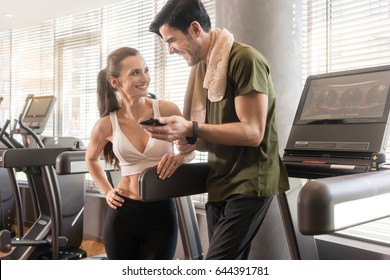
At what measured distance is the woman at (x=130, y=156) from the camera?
5.80 feet

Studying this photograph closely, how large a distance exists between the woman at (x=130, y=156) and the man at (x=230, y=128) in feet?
0.75

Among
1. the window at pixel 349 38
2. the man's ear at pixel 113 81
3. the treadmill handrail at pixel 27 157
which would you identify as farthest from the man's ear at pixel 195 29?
the treadmill handrail at pixel 27 157

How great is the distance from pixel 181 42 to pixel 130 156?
21.2 inches

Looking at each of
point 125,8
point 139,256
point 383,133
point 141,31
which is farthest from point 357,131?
point 125,8

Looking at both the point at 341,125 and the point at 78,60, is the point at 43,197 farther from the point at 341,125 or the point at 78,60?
the point at 341,125

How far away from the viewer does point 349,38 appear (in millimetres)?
2771

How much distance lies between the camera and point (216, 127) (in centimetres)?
138

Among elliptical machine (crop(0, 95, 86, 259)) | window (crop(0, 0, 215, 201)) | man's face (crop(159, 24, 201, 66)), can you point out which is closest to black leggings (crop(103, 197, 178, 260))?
man's face (crop(159, 24, 201, 66))

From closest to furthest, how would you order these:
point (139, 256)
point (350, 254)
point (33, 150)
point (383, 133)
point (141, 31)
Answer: point (383, 133)
point (139, 256)
point (350, 254)
point (33, 150)
point (141, 31)

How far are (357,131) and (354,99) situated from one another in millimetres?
139

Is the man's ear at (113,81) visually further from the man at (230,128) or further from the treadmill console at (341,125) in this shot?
the treadmill console at (341,125)

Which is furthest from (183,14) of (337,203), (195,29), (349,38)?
(349,38)

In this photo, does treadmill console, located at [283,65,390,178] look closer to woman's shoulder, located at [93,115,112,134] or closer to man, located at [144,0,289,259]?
man, located at [144,0,289,259]
